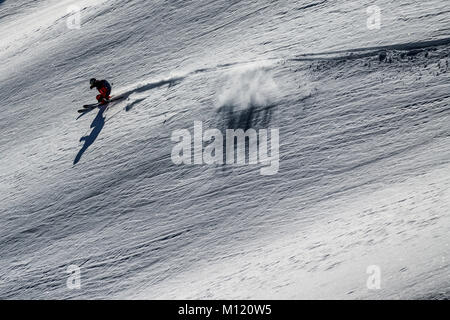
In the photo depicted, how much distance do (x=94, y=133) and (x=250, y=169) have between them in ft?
18.6

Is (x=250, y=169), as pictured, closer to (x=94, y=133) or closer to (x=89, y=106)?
(x=94, y=133)

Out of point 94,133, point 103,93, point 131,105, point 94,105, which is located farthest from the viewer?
point 94,105

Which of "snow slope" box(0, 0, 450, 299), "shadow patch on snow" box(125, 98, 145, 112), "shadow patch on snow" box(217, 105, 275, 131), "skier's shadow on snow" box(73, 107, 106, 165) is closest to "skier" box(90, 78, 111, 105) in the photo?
"skier's shadow on snow" box(73, 107, 106, 165)

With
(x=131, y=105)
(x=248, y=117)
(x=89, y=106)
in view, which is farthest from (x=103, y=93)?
(x=248, y=117)

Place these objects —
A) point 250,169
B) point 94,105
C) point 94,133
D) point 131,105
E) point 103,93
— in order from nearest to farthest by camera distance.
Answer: point 250,169 → point 94,133 → point 131,105 → point 103,93 → point 94,105

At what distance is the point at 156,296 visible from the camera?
1212cm

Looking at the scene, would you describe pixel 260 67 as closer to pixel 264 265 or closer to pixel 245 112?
pixel 245 112

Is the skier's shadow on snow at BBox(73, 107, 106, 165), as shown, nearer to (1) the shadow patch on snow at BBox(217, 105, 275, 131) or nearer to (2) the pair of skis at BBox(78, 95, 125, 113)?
(2) the pair of skis at BBox(78, 95, 125, 113)

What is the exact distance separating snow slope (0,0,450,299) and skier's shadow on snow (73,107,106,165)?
0.16ft

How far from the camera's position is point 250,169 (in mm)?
13555

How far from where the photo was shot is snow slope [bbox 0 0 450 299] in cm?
1138

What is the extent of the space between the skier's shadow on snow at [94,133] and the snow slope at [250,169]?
5 cm

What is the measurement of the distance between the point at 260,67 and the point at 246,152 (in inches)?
129
